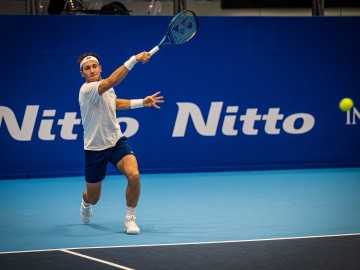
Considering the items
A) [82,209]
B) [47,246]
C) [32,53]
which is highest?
[32,53]

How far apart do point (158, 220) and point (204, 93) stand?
4.17m

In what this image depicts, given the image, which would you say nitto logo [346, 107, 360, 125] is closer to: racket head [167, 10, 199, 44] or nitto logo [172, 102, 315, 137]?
nitto logo [172, 102, 315, 137]

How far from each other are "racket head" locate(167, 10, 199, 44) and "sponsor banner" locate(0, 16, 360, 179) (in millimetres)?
3890

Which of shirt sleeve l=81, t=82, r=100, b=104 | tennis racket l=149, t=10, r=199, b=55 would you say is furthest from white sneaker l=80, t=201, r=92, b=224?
tennis racket l=149, t=10, r=199, b=55

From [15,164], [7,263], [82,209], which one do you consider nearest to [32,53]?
[15,164]

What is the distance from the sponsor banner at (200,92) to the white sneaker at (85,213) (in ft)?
12.1

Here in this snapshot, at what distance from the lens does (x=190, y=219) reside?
827 cm

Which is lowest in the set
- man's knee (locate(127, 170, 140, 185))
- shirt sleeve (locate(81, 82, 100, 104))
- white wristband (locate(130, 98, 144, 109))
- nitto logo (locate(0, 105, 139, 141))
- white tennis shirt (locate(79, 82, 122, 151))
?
man's knee (locate(127, 170, 140, 185))

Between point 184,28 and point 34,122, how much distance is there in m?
4.33

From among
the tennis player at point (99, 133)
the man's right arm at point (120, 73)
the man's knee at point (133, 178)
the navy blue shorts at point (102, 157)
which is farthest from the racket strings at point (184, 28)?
the man's knee at point (133, 178)

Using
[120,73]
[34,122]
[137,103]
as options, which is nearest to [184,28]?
[137,103]

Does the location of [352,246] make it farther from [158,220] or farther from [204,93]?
A: [204,93]

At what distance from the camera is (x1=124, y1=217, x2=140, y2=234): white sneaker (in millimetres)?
7422

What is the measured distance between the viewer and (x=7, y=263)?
20.2 feet
